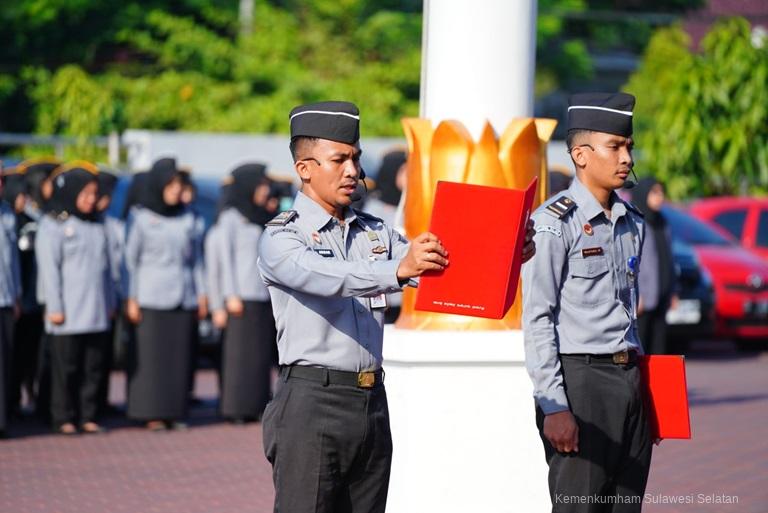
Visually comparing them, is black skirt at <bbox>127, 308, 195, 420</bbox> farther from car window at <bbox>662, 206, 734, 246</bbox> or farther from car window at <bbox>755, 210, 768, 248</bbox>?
car window at <bbox>755, 210, 768, 248</bbox>

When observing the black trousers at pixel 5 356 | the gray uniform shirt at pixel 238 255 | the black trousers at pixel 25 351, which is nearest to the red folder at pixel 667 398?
the black trousers at pixel 5 356

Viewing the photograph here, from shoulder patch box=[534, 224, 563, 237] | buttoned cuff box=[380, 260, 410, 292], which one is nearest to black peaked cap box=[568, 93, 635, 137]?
shoulder patch box=[534, 224, 563, 237]

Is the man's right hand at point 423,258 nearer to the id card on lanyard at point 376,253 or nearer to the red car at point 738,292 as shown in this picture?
the id card on lanyard at point 376,253

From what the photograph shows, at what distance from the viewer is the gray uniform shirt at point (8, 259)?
38.3ft

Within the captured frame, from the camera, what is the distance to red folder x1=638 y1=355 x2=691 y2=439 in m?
5.60

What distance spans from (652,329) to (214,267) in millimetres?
3847

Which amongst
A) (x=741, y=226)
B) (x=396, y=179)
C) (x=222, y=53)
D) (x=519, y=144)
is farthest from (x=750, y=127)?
(x=519, y=144)

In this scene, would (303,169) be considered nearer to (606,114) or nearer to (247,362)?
(606,114)

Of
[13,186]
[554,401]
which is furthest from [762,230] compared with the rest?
[554,401]

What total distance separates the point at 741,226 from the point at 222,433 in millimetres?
10354

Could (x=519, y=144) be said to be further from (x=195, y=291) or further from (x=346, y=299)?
(x=195, y=291)

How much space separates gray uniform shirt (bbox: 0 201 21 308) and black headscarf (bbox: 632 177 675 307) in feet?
17.6

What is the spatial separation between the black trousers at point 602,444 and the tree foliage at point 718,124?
18691mm

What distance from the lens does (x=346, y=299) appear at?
517 centimetres
